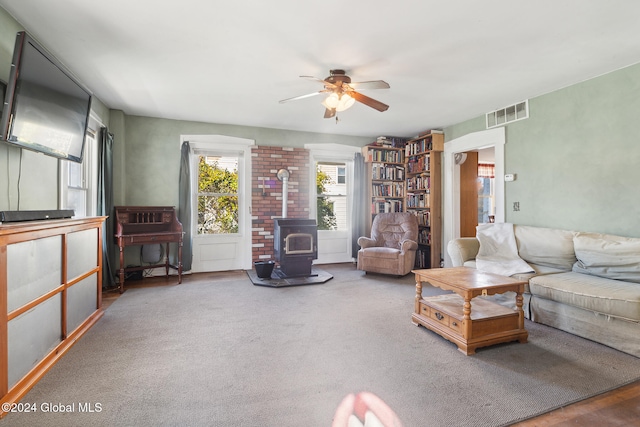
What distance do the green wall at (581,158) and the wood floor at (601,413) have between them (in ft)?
6.03

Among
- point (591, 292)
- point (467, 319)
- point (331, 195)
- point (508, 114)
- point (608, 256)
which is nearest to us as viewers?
point (467, 319)

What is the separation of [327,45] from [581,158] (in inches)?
118

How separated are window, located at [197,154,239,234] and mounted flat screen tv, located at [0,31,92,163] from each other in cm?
225

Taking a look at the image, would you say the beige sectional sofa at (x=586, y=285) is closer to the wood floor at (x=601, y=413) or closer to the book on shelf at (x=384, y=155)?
the wood floor at (x=601, y=413)

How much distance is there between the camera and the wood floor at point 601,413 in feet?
4.81

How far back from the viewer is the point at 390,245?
193 inches

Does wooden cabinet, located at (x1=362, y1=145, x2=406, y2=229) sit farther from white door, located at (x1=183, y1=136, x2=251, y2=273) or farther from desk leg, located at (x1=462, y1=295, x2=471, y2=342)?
desk leg, located at (x1=462, y1=295, x2=471, y2=342)

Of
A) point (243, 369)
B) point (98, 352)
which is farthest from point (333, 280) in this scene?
point (98, 352)

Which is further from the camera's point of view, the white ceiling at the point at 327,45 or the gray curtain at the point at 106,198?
the gray curtain at the point at 106,198

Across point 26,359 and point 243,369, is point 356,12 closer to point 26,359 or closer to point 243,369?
point 243,369

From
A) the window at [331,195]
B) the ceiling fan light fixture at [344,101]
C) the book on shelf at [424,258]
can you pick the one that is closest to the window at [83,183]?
the ceiling fan light fixture at [344,101]

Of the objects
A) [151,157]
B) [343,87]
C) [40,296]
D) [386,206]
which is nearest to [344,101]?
[343,87]

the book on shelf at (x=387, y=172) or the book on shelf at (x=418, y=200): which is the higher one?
the book on shelf at (x=387, y=172)

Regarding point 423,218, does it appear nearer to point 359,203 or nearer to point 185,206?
point 359,203
